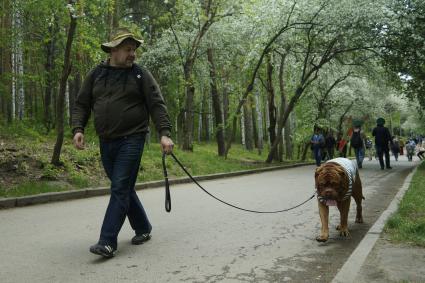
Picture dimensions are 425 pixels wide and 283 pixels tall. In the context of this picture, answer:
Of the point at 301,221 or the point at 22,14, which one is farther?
the point at 22,14

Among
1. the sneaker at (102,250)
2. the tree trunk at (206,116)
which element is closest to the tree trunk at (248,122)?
the tree trunk at (206,116)

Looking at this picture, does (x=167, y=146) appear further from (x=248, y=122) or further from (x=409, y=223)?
(x=248, y=122)

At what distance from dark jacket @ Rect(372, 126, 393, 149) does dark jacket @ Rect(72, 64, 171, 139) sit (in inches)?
600

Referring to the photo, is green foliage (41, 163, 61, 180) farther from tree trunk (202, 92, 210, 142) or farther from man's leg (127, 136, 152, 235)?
tree trunk (202, 92, 210, 142)

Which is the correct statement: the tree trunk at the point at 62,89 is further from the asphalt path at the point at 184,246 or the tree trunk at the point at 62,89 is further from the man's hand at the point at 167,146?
the man's hand at the point at 167,146

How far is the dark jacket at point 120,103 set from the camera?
15.9 ft

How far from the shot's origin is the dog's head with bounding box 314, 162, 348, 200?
5109 millimetres

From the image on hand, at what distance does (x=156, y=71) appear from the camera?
25.9 m

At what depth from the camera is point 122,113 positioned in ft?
15.9

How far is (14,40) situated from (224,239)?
17.0 m

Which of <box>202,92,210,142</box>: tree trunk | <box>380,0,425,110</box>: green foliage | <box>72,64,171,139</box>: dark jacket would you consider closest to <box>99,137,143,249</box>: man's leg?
<box>72,64,171,139</box>: dark jacket

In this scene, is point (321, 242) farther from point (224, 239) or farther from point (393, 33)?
point (393, 33)

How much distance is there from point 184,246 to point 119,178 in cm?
115

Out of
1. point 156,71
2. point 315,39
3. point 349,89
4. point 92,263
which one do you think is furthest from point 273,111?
point 92,263
